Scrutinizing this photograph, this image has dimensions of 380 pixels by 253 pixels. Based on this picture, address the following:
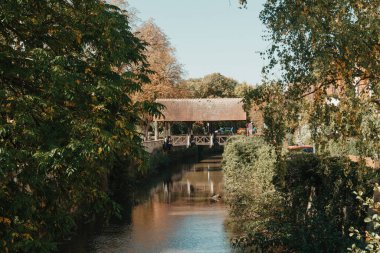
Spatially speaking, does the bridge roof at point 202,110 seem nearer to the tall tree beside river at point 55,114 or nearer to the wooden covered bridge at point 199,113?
the wooden covered bridge at point 199,113

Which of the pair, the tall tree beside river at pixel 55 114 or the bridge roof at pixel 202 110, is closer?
the tall tree beside river at pixel 55 114

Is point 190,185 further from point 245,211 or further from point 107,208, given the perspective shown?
point 107,208

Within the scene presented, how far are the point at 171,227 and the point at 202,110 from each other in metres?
28.2

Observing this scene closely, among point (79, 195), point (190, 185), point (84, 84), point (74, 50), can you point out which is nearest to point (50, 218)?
point (79, 195)

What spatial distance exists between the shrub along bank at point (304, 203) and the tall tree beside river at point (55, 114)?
4342 mm

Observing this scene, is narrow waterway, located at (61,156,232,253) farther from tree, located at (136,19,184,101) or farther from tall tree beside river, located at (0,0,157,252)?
tree, located at (136,19,184,101)

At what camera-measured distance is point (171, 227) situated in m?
21.5

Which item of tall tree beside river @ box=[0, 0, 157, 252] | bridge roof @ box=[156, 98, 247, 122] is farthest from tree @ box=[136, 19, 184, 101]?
tall tree beside river @ box=[0, 0, 157, 252]

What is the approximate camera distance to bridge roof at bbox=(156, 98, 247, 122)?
47.0m

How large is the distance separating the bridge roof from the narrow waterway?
45.4 ft

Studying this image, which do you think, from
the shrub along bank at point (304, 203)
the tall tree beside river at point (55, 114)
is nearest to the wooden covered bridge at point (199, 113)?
the shrub along bank at point (304, 203)

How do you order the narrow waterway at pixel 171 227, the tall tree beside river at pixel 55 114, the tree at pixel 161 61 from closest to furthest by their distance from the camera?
the tall tree beside river at pixel 55 114, the narrow waterway at pixel 171 227, the tree at pixel 161 61

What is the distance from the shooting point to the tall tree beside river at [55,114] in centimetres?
821

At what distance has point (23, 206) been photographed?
8.63 metres
